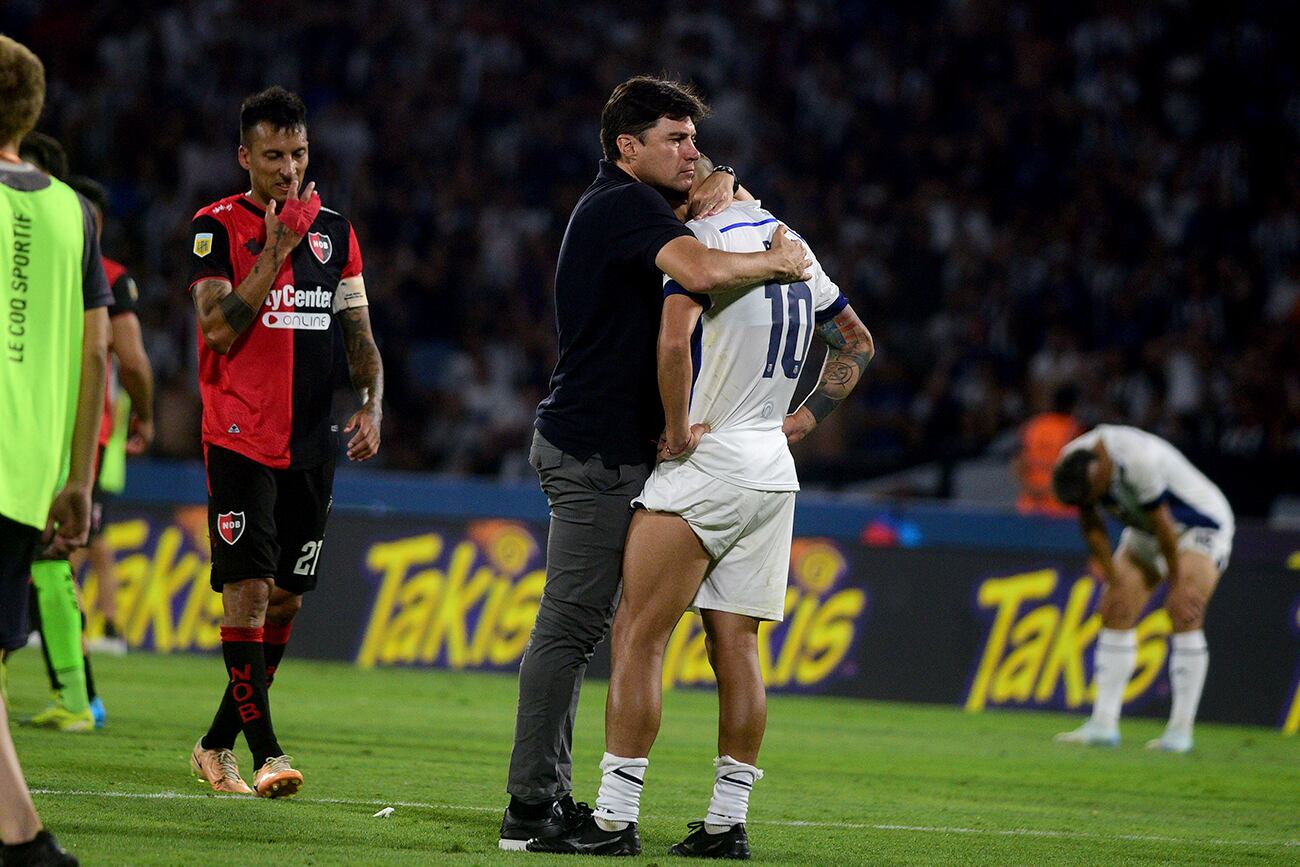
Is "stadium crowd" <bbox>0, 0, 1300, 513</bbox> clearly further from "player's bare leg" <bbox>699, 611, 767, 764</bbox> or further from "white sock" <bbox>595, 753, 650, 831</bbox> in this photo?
"white sock" <bbox>595, 753, 650, 831</bbox>

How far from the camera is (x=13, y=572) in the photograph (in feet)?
14.1

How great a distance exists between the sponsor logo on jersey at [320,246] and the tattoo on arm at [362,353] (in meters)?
0.24

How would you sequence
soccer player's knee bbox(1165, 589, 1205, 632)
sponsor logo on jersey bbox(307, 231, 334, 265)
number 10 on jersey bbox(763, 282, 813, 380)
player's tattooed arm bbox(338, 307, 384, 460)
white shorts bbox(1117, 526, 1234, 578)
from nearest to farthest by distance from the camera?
1. number 10 on jersey bbox(763, 282, 813, 380)
2. sponsor logo on jersey bbox(307, 231, 334, 265)
3. player's tattooed arm bbox(338, 307, 384, 460)
4. soccer player's knee bbox(1165, 589, 1205, 632)
5. white shorts bbox(1117, 526, 1234, 578)

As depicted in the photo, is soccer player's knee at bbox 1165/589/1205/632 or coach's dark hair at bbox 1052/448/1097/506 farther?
soccer player's knee at bbox 1165/589/1205/632

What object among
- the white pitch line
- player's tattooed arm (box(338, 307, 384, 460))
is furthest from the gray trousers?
player's tattooed arm (box(338, 307, 384, 460))

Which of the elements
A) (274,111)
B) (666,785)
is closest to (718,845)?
(666,785)

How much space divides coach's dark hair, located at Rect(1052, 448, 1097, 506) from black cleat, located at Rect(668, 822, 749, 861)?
607 cm

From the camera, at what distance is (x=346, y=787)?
648cm

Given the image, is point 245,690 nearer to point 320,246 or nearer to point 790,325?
point 320,246

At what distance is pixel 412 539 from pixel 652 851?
8557mm

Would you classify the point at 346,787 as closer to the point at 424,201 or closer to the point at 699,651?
the point at 699,651

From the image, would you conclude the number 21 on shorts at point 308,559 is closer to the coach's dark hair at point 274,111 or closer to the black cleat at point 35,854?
the coach's dark hair at point 274,111

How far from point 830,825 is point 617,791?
1382 millimetres

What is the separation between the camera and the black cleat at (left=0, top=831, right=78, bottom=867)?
4027 mm
